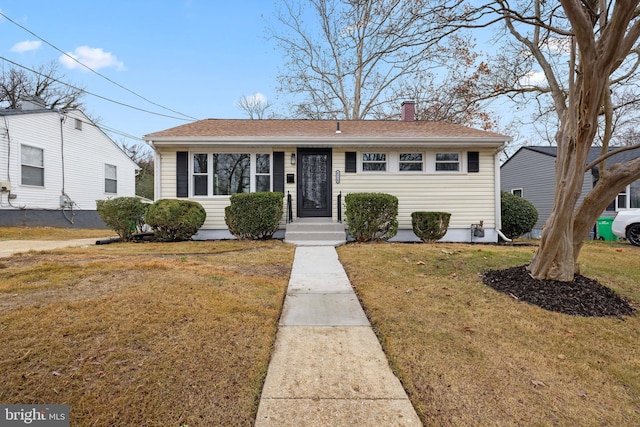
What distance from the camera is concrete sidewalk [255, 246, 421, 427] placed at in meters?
1.78

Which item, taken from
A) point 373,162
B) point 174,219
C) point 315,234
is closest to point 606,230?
point 373,162

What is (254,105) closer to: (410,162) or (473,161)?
(410,162)

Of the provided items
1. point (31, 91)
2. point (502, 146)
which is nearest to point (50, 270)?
point (502, 146)

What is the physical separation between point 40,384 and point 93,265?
3.25m

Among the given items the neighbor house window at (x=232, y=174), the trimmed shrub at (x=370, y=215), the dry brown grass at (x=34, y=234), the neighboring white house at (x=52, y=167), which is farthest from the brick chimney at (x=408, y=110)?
the neighboring white house at (x=52, y=167)

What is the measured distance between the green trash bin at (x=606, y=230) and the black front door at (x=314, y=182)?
39.1 feet

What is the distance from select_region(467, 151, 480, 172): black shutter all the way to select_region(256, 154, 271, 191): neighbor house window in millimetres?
6066

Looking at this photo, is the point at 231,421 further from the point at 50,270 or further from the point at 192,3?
the point at 192,3

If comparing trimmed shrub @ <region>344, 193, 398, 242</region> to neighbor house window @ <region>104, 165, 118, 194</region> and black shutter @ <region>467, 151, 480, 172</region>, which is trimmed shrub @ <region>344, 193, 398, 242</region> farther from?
neighbor house window @ <region>104, 165, 118, 194</region>

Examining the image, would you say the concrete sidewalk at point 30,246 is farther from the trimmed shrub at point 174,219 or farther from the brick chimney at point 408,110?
the brick chimney at point 408,110

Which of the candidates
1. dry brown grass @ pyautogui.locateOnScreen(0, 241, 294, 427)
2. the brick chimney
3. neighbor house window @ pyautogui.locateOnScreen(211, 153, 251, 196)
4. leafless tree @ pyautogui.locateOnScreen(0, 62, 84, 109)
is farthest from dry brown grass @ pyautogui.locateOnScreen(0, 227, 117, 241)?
leafless tree @ pyautogui.locateOnScreen(0, 62, 84, 109)

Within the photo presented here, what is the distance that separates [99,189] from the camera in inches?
591

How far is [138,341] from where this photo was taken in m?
2.41

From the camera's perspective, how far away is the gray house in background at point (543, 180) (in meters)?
14.3
